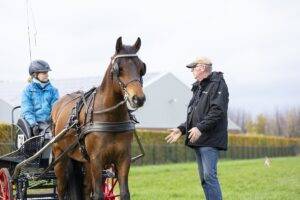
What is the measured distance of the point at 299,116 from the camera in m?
124

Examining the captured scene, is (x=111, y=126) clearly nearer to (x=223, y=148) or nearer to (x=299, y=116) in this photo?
(x=223, y=148)

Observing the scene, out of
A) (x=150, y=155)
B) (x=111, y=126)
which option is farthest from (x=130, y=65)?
(x=150, y=155)

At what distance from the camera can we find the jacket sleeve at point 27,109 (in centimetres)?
941

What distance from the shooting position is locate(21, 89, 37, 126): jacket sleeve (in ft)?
30.9

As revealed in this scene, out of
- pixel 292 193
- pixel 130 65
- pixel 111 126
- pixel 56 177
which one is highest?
pixel 130 65

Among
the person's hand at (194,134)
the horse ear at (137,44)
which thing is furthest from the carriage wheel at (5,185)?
the horse ear at (137,44)

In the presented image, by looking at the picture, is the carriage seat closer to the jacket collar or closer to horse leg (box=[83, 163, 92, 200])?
horse leg (box=[83, 163, 92, 200])

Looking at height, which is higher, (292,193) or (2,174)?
(2,174)

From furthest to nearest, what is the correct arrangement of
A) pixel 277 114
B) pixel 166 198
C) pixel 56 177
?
pixel 277 114
pixel 166 198
pixel 56 177

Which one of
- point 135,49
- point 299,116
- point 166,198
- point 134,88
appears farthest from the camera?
point 299,116

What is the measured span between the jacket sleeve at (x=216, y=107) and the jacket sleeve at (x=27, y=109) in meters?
2.84

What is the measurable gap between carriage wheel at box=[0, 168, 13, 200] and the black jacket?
2693 millimetres

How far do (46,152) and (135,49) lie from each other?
2787mm

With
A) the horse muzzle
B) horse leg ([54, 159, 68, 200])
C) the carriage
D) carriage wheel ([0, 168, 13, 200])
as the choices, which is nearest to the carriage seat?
the carriage
